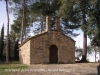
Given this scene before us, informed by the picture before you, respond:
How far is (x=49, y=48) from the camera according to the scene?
20641mm

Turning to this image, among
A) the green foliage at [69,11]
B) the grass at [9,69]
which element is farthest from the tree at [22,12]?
the grass at [9,69]

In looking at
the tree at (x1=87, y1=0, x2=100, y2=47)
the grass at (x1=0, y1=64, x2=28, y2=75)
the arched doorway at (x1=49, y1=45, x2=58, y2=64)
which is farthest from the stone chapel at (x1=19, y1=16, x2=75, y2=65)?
the grass at (x1=0, y1=64, x2=28, y2=75)

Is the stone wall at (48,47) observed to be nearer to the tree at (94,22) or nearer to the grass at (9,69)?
the tree at (94,22)

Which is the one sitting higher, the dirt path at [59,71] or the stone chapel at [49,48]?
the stone chapel at [49,48]

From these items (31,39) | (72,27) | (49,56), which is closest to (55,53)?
(49,56)

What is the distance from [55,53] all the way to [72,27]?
33.7ft

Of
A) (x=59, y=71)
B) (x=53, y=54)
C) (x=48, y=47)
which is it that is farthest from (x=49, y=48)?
(x=59, y=71)

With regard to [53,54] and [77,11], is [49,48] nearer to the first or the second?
[53,54]

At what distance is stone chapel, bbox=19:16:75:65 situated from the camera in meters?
20.0

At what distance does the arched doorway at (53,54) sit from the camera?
20.8m

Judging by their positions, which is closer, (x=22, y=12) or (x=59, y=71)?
(x=59, y=71)

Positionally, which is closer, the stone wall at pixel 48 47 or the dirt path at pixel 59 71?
the dirt path at pixel 59 71

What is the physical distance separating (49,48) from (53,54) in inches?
30.9

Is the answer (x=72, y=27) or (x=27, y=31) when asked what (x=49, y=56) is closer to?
(x=72, y=27)
